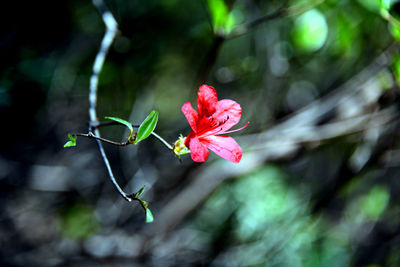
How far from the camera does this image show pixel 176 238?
1.91 meters

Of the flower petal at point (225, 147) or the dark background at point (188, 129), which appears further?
the dark background at point (188, 129)

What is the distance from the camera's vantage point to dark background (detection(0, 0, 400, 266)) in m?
1.33

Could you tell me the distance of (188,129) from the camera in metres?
1.96

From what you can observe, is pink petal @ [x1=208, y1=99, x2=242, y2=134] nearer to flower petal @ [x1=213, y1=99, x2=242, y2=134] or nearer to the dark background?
flower petal @ [x1=213, y1=99, x2=242, y2=134]

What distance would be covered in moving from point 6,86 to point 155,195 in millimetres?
868

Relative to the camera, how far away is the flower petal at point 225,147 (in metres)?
0.62

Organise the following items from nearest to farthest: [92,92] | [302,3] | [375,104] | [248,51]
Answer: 1. [92,92]
2. [302,3]
3. [375,104]
4. [248,51]

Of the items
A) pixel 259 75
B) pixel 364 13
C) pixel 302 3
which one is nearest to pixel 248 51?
pixel 259 75

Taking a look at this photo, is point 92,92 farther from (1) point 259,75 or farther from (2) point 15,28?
(1) point 259,75

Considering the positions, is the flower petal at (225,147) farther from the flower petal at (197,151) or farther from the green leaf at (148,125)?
the green leaf at (148,125)

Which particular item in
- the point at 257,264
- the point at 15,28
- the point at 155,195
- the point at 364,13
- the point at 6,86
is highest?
the point at 15,28

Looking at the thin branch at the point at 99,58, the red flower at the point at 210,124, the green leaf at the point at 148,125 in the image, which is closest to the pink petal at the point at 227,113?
the red flower at the point at 210,124

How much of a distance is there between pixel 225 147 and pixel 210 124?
75mm

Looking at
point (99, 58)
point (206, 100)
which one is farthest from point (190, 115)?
point (99, 58)
